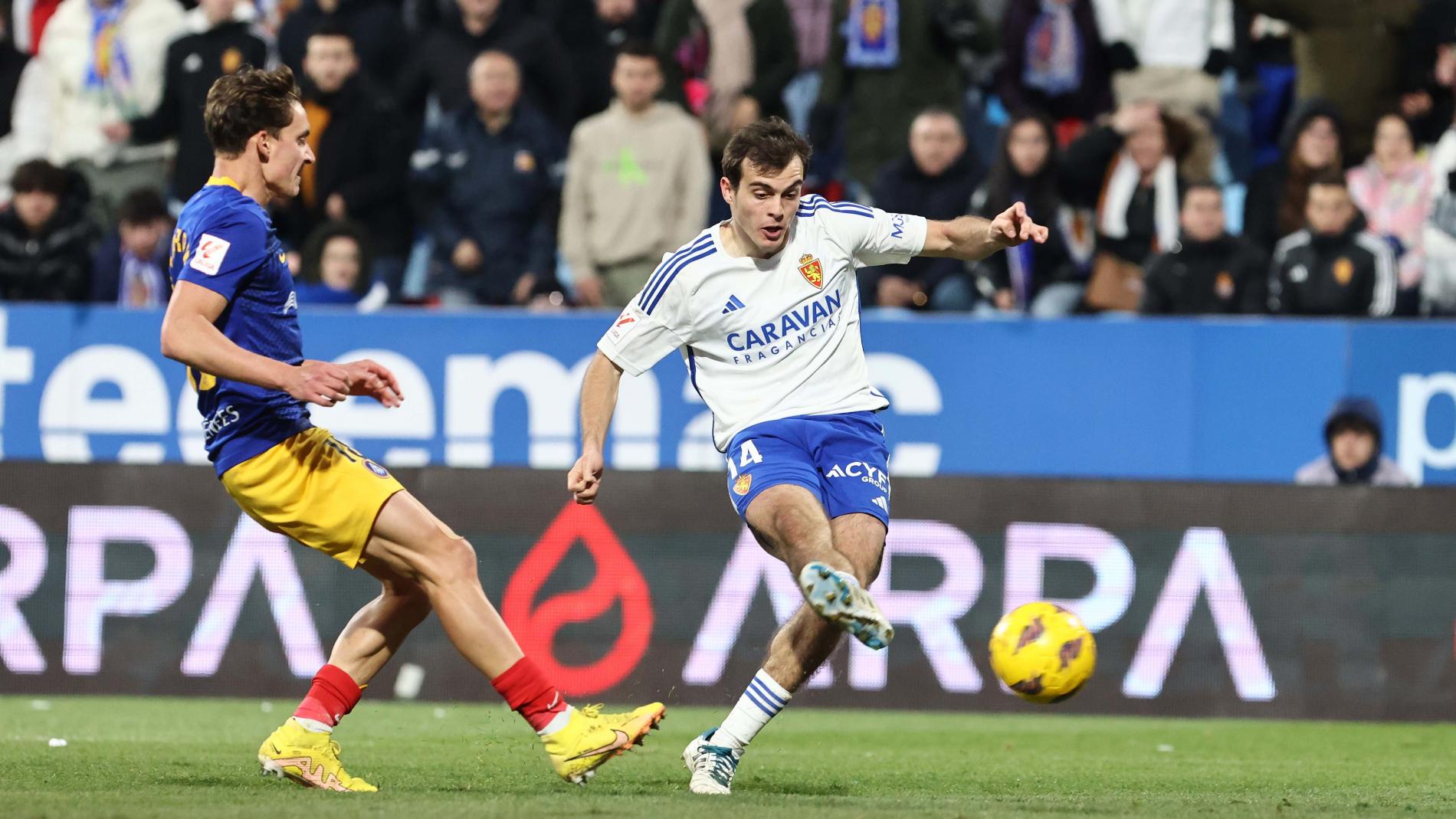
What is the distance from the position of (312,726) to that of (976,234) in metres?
2.99

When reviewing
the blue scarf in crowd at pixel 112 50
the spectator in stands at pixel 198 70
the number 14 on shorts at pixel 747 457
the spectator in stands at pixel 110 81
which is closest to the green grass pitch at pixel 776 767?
the number 14 on shorts at pixel 747 457

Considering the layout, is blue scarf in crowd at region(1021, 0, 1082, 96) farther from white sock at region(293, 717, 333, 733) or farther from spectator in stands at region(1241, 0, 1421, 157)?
white sock at region(293, 717, 333, 733)

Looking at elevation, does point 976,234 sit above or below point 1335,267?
above

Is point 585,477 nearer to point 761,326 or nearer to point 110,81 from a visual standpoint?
point 761,326

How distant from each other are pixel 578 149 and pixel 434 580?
6.99 m

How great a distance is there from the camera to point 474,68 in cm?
1367

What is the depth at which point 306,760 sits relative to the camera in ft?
22.6

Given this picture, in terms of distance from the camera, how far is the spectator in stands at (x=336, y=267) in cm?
1326

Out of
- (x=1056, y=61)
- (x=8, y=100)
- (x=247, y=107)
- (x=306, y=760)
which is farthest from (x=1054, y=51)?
(x=306, y=760)

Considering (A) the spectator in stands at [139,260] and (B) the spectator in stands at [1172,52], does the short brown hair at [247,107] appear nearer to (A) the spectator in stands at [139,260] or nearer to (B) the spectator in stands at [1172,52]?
(A) the spectator in stands at [139,260]

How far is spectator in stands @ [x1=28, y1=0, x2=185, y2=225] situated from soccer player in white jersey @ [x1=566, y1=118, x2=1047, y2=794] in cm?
808

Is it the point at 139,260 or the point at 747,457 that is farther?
the point at 139,260

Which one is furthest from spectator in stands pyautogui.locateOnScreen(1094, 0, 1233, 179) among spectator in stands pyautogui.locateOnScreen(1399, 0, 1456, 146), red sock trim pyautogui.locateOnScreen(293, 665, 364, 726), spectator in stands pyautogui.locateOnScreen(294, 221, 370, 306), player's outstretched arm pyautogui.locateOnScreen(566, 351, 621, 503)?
red sock trim pyautogui.locateOnScreen(293, 665, 364, 726)

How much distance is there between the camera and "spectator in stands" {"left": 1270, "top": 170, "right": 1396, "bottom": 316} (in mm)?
12617
